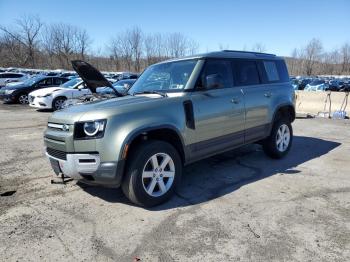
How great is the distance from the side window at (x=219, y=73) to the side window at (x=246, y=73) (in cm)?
20

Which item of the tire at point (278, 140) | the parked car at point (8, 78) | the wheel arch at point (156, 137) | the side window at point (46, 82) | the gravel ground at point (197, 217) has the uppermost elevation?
the parked car at point (8, 78)

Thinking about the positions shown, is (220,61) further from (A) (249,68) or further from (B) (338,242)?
(B) (338,242)

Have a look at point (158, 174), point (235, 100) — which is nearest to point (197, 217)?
point (158, 174)

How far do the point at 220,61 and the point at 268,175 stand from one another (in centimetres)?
207

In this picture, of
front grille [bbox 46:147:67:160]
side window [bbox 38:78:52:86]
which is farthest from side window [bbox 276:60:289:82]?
side window [bbox 38:78:52:86]

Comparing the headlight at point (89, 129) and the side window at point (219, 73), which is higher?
the side window at point (219, 73)

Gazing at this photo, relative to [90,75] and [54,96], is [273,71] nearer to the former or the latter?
[90,75]

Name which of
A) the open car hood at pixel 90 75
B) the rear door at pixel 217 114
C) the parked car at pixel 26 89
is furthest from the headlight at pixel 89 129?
the parked car at pixel 26 89

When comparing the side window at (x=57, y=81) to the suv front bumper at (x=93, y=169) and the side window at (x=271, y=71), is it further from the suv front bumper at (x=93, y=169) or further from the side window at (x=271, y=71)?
the suv front bumper at (x=93, y=169)

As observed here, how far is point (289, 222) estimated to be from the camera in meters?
3.86

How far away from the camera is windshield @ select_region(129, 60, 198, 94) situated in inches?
191

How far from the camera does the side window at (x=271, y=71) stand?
20.6 ft

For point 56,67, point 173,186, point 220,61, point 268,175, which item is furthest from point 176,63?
point 56,67

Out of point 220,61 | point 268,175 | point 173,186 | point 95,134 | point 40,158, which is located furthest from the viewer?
point 40,158
